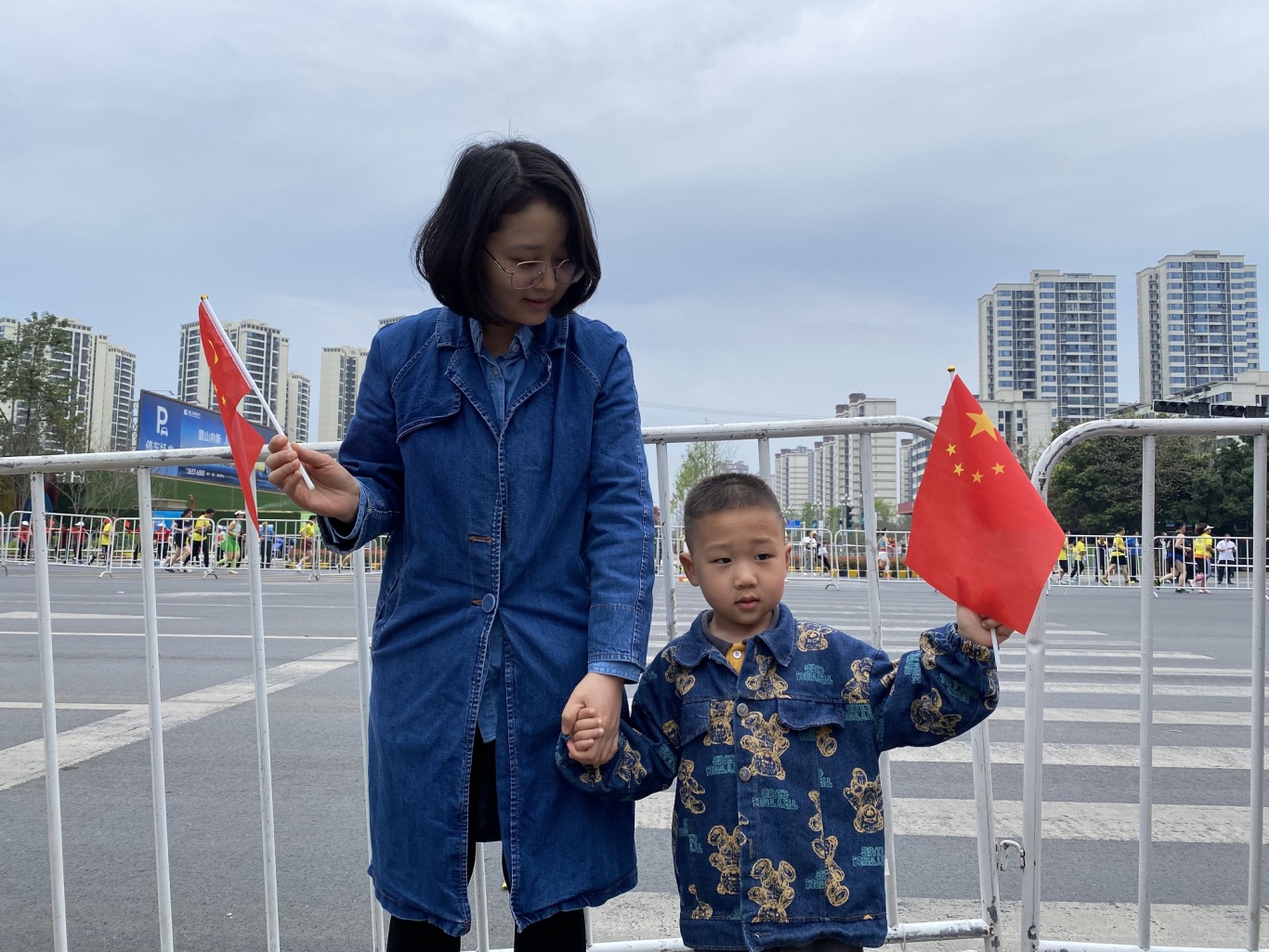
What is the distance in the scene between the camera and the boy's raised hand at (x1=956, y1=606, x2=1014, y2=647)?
5.33 ft

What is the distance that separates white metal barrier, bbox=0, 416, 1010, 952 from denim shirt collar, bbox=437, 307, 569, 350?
0.88 m

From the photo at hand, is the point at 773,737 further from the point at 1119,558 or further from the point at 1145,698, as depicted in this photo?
the point at 1119,558

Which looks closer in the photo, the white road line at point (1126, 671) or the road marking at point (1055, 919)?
the road marking at point (1055, 919)

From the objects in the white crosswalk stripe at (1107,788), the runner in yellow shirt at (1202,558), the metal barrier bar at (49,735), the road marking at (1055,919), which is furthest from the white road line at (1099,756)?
the runner in yellow shirt at (1202,558)

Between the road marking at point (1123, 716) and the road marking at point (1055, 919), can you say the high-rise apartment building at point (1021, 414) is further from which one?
the road marking at point (1055, 919)

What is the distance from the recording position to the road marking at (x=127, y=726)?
15.6 ft

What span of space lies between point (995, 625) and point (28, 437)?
40.7 metres

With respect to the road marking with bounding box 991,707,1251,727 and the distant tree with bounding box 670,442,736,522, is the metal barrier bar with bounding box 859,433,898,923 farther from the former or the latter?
the road marking with bounding box 991,707,1251,727

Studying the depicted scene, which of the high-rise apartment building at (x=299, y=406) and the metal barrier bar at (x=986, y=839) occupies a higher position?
the high-rise apartment building at (x=299, y=406)

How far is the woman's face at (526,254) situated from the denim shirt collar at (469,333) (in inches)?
2.4

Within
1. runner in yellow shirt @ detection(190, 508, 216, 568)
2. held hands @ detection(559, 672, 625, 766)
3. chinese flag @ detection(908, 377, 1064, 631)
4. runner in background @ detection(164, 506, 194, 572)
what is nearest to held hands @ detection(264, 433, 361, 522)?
held hands @ detection(559, 672, 625, 766)

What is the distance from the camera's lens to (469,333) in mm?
1647

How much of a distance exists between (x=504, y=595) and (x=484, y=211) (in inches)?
23.8

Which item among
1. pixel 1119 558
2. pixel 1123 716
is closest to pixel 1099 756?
pixel 1123 716
